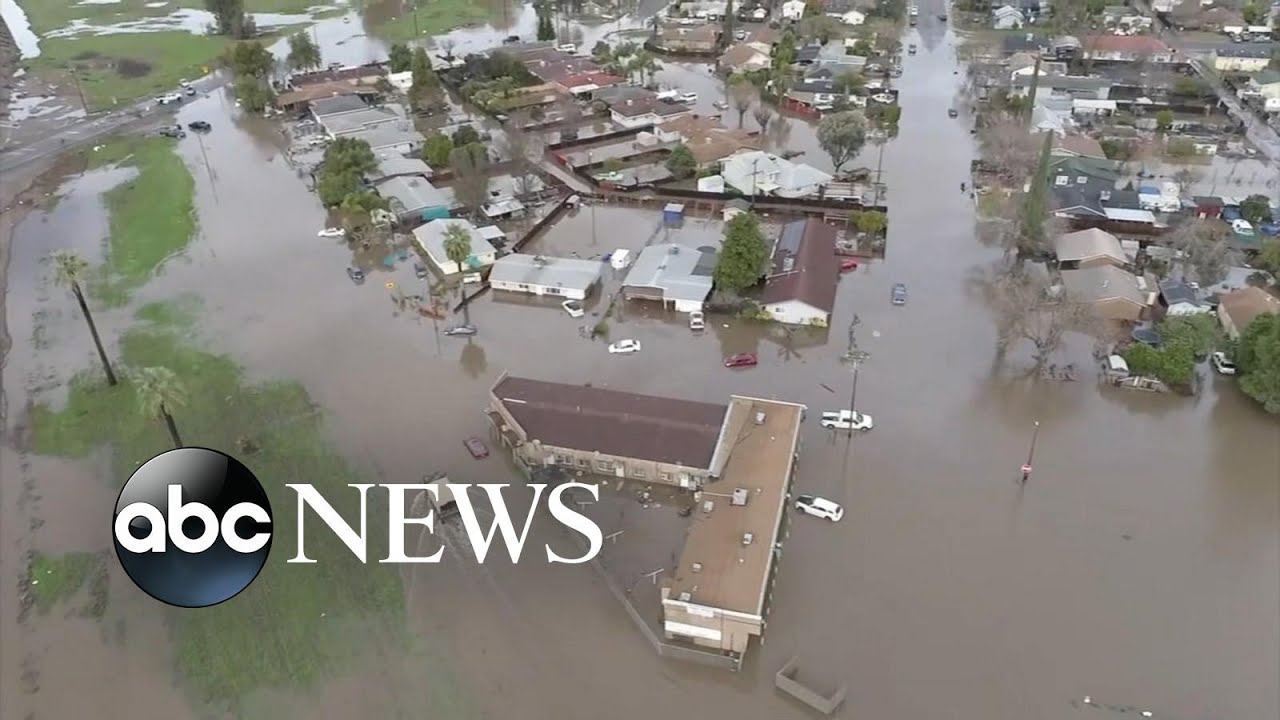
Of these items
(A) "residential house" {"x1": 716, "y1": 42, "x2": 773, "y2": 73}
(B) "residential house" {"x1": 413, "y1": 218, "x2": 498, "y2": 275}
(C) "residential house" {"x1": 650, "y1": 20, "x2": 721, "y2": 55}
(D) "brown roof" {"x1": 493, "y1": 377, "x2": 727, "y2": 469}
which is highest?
(C) "residential house" {"x1": 650, "y1": 20, "x2": 721, "y2": 55}

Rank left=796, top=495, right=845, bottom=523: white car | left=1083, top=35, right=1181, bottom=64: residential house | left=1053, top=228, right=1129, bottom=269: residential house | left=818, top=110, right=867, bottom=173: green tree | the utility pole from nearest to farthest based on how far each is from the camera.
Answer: left=796, top=495, right=845, bottom=523: white car → the utility pole → left=1053, top=228, right=1129, bottom=269: residential house → left=818, top=110, right=867, bottom=173: green tree → left=1083, top=35, right=1181, bottom=64: residential house

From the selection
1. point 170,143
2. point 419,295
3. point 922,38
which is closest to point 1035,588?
point 419,295

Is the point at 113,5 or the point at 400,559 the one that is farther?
the point at 113,5

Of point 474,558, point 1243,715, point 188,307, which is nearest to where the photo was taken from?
point 1243,715

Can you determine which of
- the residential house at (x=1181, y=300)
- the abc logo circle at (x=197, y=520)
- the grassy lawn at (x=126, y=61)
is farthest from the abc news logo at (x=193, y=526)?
the grassy lawn at (x=126, y=61)

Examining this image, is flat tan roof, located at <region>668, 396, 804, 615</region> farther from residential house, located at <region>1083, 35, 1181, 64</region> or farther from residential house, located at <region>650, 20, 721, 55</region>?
residential house, located at <region>1083, 35, 1181, 64</region>

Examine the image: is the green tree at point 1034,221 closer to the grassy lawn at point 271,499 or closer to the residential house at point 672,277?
the residential house at point 672,277

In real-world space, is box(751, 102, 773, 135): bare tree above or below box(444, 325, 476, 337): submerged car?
above

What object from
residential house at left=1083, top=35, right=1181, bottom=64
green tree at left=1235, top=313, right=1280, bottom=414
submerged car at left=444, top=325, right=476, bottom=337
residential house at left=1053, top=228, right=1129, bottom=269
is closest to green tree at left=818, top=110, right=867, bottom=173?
residential house at left=1053, top=228, right=1129, bottom=269

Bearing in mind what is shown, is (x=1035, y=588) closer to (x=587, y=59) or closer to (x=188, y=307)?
(x=188, y=307)
